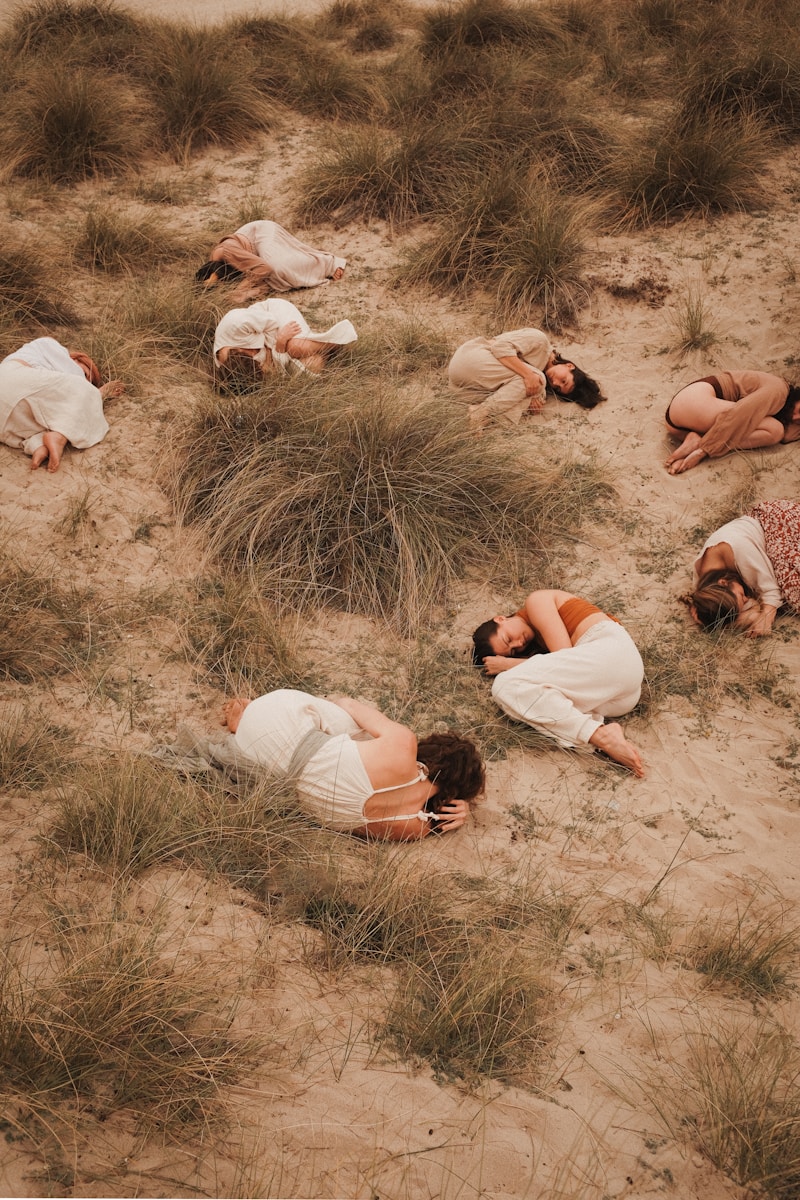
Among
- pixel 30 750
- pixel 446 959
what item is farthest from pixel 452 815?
pixel 30 750

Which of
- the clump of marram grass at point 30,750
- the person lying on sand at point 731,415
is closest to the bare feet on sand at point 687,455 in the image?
the person lying on sand at point 731,415

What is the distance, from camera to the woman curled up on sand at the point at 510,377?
4902 mm

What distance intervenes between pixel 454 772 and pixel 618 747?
2.32 feet

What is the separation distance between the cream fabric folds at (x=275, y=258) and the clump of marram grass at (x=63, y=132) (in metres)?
1.80

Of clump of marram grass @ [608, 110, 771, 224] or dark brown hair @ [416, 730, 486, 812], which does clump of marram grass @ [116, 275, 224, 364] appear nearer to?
clump of marram grass @ [608, 110, 771, 224]

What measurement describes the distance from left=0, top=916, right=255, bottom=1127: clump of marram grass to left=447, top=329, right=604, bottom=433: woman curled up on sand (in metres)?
3.32

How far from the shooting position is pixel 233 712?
3.34m

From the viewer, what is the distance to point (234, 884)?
2633 millimetres

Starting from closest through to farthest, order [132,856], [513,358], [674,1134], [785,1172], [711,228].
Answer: [785,1172] < [674,1134] < [132,856] < [513,358] < [711,228]

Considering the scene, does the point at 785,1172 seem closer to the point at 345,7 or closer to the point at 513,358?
the point at 513,358

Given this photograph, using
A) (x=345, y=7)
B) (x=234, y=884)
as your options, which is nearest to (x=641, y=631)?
(x=234, y=884)

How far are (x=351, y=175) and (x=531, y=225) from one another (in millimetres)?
1784

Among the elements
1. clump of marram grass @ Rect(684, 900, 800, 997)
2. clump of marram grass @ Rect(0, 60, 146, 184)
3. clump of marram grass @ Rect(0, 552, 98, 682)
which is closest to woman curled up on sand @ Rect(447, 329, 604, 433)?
clump of marram grass @ Rect(0, 552, 98, 682)

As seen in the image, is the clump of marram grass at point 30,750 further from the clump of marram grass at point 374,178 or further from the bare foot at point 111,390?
the clump of marram grass at point 374,178
